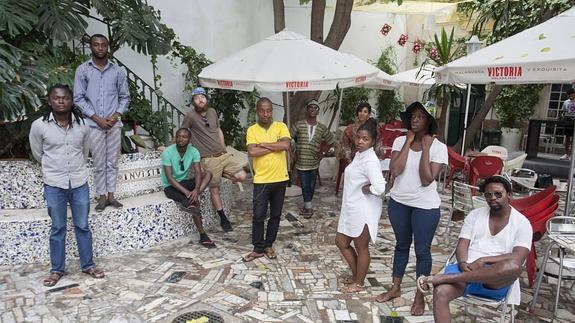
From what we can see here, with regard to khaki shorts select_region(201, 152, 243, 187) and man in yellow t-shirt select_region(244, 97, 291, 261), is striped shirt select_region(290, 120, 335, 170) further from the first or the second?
man in yellow t-shirt select_region(244, 97, 291, 261)

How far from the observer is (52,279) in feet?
13.8

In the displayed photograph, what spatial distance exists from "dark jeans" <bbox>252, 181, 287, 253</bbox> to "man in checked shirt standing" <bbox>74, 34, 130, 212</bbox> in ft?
5.05

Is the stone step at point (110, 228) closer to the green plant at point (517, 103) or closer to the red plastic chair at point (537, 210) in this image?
the red plastic chair at point (537, 210)

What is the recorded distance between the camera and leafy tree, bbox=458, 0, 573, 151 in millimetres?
8375

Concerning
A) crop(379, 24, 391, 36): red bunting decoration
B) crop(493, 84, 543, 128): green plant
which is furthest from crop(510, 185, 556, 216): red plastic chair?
crop(493, 84, 543, 128): green plant

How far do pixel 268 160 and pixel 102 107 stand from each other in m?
1.83

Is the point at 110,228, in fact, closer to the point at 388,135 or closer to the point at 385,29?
the point at 388,135

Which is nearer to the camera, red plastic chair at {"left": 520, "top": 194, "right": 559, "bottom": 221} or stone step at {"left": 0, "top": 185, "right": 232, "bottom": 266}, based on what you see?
red plastic chair at {"left": 520, "top": 194, "right": 559, "bottom": 221}

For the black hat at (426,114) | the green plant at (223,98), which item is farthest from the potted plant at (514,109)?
the black hat at (426,114)

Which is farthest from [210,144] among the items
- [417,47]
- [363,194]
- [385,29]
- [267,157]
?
[417,47]

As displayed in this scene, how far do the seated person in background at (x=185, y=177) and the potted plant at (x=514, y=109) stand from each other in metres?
9.06

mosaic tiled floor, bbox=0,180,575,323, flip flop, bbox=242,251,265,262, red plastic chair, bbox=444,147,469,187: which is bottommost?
mosaic tiled floor, bbox=0,180,575,323

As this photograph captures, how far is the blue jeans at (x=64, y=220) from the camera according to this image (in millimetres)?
4091

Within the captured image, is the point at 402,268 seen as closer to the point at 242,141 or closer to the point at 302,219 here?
the point at 302,219
